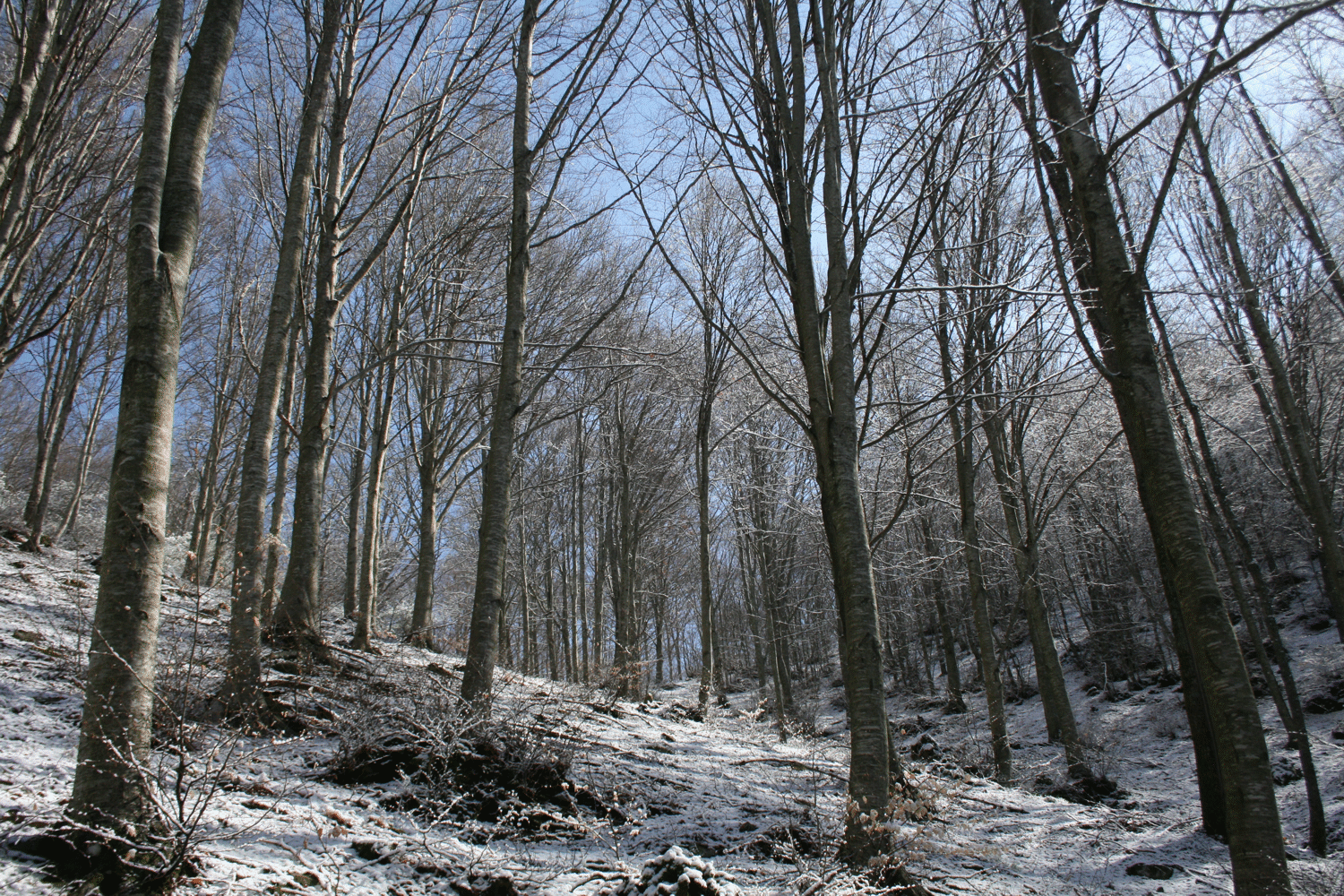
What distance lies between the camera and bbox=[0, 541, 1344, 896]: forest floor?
7.89 ft

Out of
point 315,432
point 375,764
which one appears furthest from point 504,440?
point 315,432

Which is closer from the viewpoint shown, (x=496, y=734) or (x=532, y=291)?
(x=496, y=734)

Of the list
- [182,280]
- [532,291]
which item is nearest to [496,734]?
[182,280]

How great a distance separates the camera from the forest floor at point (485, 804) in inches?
94.7

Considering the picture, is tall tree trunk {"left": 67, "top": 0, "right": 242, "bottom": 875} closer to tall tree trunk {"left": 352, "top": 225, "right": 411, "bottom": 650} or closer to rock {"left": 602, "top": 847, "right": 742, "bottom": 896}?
rock {"left": 602, "top": 847, "right": 742, "bottom": 896}

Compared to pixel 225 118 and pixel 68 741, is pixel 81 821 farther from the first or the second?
pixel 225 118

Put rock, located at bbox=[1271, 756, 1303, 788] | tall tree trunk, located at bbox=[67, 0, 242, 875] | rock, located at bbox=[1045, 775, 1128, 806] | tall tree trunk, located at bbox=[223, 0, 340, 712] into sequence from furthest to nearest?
rock, located at bbox=[1271, 756, 1303, 788] < rock, located at bbox=[1045, 775, 1128, 806] < tall tree trunk, located at bbox=[223, 0, 340, 712] < tall tree trunk, located at bbox=[67, 0, 242, 875]

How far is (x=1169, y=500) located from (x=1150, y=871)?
117 inches

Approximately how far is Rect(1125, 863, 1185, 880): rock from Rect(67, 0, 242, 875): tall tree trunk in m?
5.55

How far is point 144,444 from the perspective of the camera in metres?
2.18

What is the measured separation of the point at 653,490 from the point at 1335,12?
12.4 meters

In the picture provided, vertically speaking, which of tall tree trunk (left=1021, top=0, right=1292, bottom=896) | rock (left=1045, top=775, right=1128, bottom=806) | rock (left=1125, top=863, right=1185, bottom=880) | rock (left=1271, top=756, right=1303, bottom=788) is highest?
tall tree trunk (left=1021, top=0, right=1292, bottom=896)

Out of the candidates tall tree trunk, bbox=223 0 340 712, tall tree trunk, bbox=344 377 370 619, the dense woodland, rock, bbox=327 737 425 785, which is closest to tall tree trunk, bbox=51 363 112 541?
the dense woodland

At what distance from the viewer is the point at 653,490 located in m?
14.1
